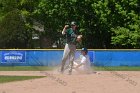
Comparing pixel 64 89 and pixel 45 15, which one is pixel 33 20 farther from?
pixel 64 89

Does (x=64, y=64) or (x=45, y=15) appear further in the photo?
(x=45, y=15)

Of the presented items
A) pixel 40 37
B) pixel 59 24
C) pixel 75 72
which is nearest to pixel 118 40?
pixel 59 24

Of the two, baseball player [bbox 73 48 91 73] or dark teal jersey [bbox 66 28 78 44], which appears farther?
baseball player [bbox 73 48 91 73]

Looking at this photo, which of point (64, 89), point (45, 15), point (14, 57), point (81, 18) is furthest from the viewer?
point (45, 15)

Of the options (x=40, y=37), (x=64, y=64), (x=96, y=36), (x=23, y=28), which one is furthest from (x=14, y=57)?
(x=40, y=37)

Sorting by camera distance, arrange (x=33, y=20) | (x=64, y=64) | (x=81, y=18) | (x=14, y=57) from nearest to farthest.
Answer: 1. (x=64, y=64)
2. (x=14, y=57)
3. (x=81, y=18)
4. (x=33, y=20)

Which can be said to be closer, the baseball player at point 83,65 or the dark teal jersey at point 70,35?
the dark teal jersey at point 70,35

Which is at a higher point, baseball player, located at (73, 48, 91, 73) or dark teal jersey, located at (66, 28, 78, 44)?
dark teal jersey, located at (66, 28, 78, 44)

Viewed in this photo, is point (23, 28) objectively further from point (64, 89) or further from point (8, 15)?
point (64, 89)

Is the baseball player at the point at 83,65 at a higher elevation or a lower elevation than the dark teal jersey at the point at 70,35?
lower

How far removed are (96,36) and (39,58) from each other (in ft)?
65.9

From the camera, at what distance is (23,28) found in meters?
52.0

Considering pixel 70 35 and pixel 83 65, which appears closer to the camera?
pixel 70 35

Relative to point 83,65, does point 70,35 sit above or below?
above
